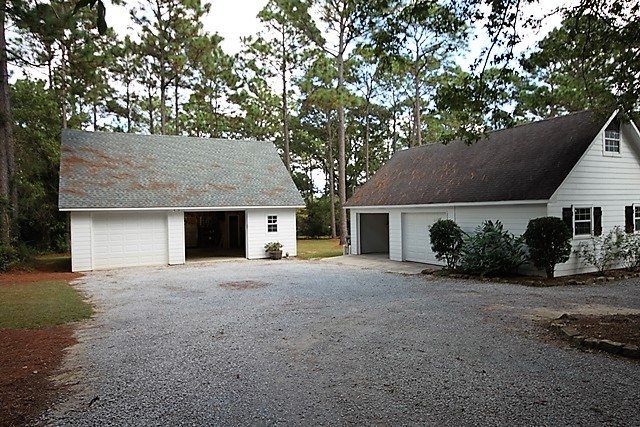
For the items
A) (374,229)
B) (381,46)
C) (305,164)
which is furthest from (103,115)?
(381,46)

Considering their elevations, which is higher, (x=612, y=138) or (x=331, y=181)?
(x=331, y=181)

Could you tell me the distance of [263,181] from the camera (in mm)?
21625

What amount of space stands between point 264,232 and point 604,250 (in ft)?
42.0

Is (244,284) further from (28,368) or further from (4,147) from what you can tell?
(4,147)

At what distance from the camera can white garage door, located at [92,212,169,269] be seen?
680 inches

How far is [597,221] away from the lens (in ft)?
45.1

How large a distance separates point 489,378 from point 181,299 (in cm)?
747

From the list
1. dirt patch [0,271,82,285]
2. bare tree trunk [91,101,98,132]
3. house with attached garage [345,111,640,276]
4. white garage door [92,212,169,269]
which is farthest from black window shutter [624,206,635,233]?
bare tree trunk [91,101,98,132]

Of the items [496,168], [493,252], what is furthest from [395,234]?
[493,252]

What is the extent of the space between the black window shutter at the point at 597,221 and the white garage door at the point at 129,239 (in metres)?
15.1

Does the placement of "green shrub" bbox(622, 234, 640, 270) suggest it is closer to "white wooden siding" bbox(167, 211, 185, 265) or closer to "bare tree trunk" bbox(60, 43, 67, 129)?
"white wooden siding" bbox(167, 211, 185, 265)

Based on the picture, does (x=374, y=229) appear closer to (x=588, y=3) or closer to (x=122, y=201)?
(x=122, y=201)

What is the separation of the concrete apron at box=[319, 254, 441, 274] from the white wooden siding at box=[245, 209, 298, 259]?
2.29 metres

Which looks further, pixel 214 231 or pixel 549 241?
pixel 214 231
